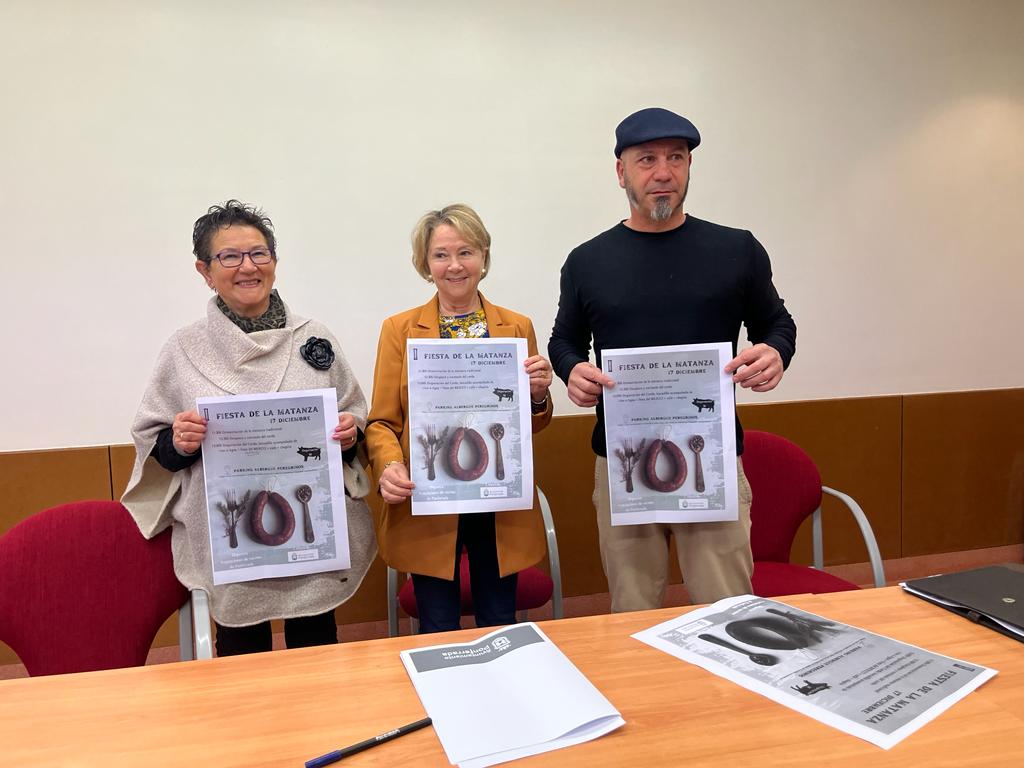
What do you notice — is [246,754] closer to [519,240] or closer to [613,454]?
[613,454]

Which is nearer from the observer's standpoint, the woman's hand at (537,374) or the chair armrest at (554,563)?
the woman's hand at (537,374)

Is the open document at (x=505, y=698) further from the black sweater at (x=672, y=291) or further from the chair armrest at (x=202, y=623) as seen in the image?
the black sweater at (x=672, y=291)

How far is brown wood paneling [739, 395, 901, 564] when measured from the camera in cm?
358

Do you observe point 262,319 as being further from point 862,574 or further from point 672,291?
point 862,574

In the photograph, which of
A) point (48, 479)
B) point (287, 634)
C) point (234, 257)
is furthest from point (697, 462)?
point (48, 479)

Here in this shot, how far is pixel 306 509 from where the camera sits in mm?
1713

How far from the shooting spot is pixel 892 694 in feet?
3.57

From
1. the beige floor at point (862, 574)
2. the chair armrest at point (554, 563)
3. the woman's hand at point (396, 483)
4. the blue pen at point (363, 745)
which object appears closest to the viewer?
the blue pen at point (363, 745)

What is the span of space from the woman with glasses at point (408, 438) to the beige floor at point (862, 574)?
49.5 inches

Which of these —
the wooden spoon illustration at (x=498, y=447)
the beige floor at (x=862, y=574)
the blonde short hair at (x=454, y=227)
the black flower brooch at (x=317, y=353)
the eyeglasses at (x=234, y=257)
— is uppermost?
the blonde short hair at (x=454, y=227)

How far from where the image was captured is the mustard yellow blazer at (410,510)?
1.94 m

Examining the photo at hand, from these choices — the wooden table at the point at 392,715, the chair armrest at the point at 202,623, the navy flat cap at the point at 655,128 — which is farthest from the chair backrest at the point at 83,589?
the navy flat cap at the point at 655,128

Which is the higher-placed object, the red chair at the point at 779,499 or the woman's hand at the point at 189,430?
the woman's hand at the point at 189,430

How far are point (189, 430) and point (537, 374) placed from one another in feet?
3.00
